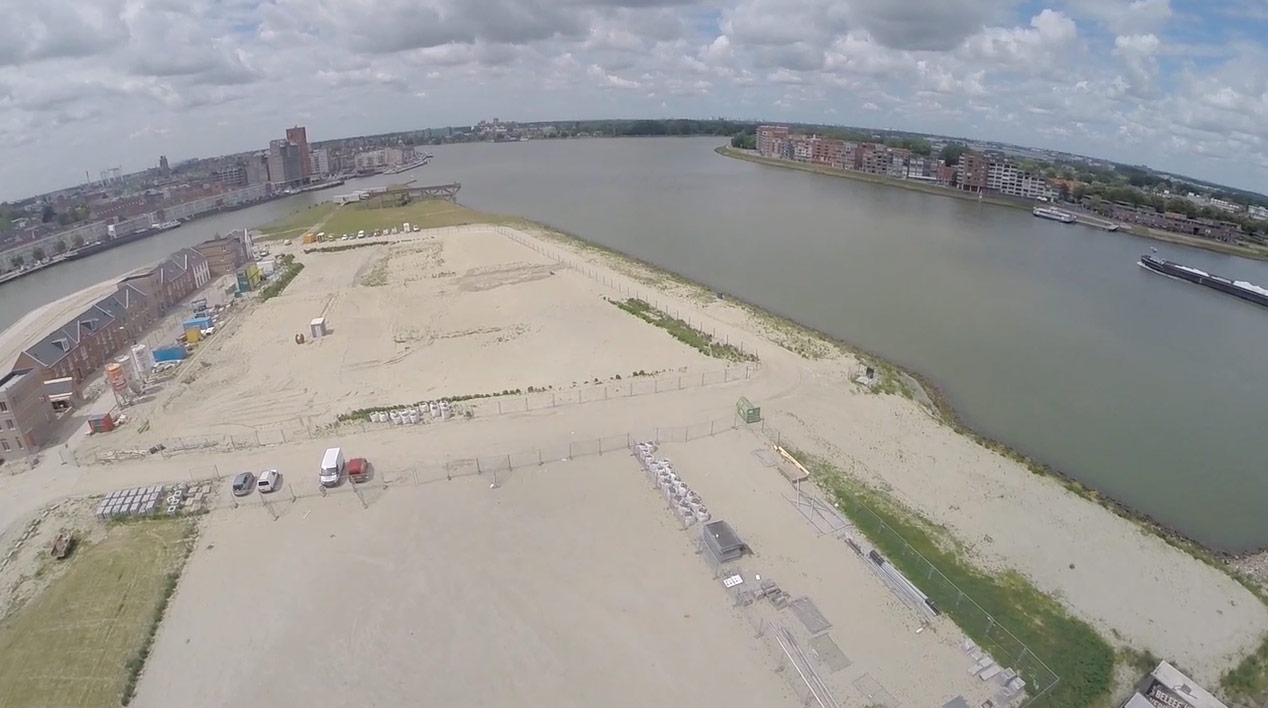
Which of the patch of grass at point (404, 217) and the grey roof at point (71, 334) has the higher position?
the patch of grass at point (404, 217)

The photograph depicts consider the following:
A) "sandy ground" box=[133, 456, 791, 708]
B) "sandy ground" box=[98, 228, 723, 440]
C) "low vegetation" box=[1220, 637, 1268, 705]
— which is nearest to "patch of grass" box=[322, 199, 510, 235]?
"sandy ground" box=[98, 228, 723, 440]

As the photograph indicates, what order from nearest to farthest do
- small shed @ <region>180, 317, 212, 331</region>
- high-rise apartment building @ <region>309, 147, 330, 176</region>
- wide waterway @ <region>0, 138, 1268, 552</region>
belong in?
wide waterway @ <region>0, 138, 1268, 552</region>
small shed @ <region>180, 317, 212, 331</region>
high-rise apartment building @ <region>309, 147, 330, 176</region>

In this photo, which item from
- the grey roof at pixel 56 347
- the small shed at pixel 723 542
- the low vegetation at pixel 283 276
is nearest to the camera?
the small shed at pixel 723 542

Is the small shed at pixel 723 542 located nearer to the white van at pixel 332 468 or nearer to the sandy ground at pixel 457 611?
the sandy ground at pixel 457 611

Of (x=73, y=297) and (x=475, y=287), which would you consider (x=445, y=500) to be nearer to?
(x=475, y=287)

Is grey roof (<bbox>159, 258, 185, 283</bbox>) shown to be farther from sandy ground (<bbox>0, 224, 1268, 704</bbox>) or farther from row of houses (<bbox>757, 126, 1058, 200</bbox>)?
row of houses (<bbox>757, 126, 1058, 200</bbox>)

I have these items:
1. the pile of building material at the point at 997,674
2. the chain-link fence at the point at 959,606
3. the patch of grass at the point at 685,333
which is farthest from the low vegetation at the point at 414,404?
the pile of building material at the point at 997,674

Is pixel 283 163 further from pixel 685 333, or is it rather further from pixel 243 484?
pixel 243 484
